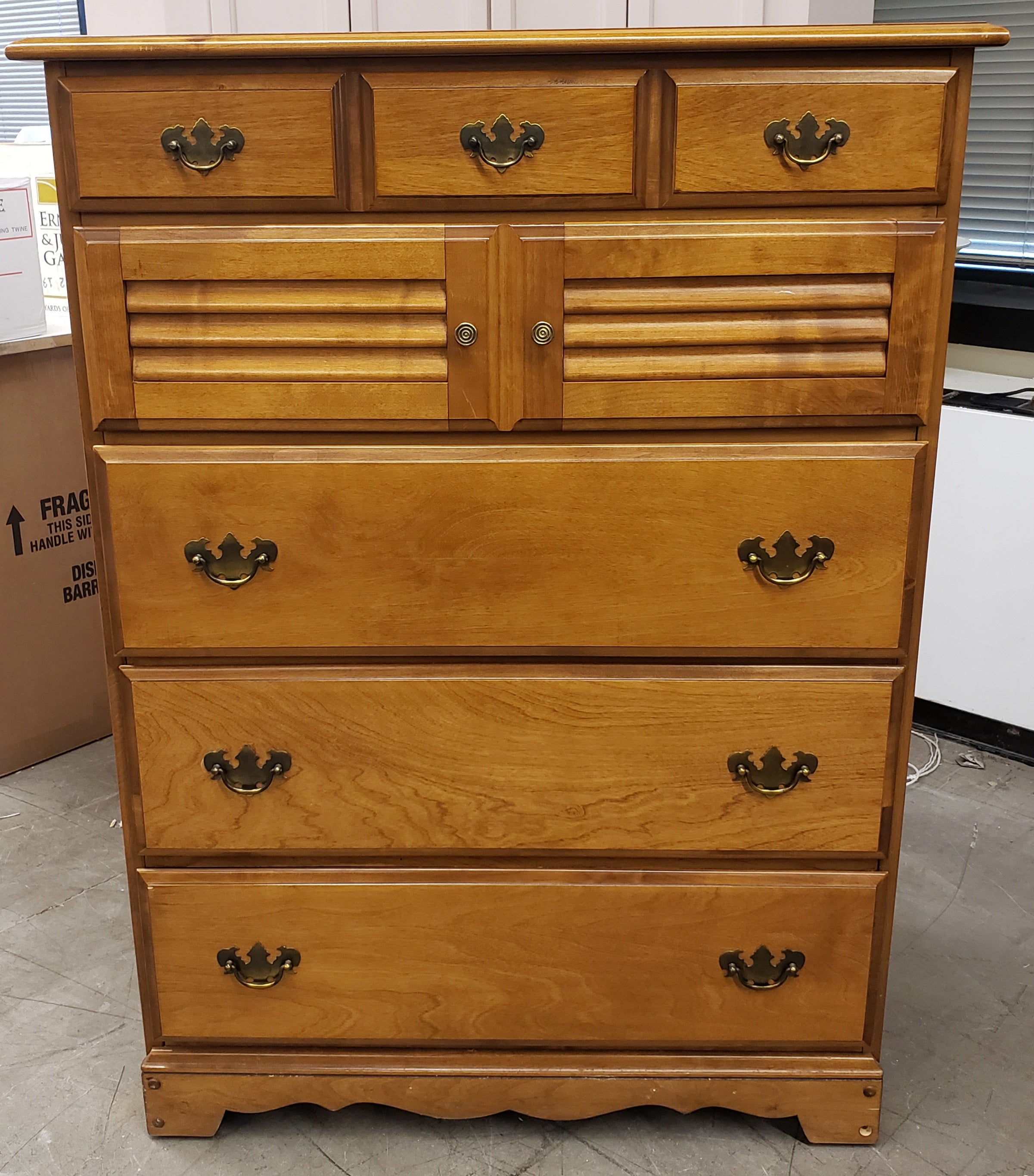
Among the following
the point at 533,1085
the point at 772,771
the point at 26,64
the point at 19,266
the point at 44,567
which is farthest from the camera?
the point at 26,64

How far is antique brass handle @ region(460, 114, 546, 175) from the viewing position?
52.2 inches

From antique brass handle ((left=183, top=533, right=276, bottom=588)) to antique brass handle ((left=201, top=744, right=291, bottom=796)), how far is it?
221 millimetres

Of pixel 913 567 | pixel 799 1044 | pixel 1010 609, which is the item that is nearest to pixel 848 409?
pixel 913 567

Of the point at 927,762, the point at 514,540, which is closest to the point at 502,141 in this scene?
the point at 514,540

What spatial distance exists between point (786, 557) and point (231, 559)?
0.67 metres

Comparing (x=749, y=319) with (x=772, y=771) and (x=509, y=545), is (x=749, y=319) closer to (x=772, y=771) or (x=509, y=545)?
(x=509, y=545)

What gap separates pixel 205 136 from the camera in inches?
52.4

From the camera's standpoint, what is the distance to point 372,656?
152 centimetres

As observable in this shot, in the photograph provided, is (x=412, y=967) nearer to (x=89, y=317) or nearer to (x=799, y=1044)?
(x=799, y=1044)

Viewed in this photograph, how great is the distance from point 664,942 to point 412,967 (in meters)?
0.33

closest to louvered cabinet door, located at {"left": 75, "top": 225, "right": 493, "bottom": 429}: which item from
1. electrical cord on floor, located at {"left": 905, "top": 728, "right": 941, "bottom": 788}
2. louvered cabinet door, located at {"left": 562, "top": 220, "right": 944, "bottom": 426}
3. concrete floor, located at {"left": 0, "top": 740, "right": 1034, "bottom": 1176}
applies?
louvered cabinet door, located at {"left": 562, "top": 220, "right": 944, "bottom": 426}

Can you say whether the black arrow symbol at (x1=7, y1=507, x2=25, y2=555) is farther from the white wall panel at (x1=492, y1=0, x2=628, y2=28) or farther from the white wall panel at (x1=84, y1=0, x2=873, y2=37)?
the white wall panel at (x1=492, y1=0, x2=628, y2=28)

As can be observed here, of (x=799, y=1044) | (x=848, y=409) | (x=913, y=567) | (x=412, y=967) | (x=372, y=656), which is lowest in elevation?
(x=799, y=1044)

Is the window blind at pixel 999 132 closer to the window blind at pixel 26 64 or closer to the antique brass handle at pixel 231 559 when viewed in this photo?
the antique brass handle at pixel 231 559
